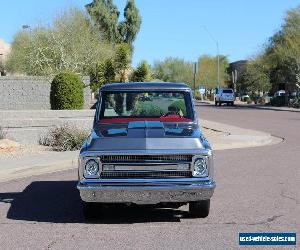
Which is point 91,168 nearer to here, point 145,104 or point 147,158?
point 147,158

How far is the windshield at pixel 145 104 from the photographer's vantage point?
9172 mm

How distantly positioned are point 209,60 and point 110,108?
122 meters

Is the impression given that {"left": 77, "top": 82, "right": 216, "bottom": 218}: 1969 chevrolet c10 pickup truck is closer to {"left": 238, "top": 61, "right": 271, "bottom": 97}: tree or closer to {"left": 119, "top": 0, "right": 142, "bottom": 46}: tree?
{"left": 119, "top": 0, "right": 142, "bottom": 46}: tree

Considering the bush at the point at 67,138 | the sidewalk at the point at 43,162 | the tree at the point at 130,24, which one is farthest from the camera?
the tree at the point at 130,24

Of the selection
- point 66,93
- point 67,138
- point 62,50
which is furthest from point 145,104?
point 62,50

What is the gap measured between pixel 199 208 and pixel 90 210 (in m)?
1.43

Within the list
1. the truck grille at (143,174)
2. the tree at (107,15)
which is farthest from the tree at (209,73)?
the truck grille at (143,174)

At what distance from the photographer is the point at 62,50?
37938 mm

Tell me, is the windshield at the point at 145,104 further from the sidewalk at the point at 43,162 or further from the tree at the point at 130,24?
the tree at the point at 130,24

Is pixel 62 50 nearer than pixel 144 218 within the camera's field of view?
No

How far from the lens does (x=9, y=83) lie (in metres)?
30.6

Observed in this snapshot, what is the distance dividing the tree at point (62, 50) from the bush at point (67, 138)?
58.5ft

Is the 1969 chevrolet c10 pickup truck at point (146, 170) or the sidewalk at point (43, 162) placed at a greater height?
the 1969 chevrolet c10 pickup truck at point (146, 170)

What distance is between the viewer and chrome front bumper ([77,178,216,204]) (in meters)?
7.43
